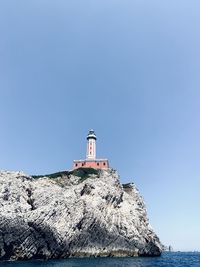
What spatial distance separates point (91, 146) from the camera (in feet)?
392

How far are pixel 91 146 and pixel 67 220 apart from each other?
44955 millimetres

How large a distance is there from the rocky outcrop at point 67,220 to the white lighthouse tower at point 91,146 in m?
20.4

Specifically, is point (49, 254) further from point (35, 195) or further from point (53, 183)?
point (53, 183)

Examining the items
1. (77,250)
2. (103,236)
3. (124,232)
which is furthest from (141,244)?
(77,250)

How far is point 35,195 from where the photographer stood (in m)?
83.2

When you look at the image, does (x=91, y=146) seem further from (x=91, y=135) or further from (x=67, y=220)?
(x=67, y=220)

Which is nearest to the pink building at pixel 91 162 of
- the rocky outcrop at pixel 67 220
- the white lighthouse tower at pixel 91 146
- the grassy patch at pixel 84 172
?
the white lighthouse tower at pixel 91 146

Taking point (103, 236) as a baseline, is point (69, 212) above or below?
above

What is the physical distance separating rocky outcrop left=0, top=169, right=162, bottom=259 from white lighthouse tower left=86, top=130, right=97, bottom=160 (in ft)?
66.9

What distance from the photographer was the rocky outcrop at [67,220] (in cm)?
7062

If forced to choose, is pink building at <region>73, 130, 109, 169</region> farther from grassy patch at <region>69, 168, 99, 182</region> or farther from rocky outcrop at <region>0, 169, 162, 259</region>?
rocky outcrop at <region>0, 169, 162, 259</region>

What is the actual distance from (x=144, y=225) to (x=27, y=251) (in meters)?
36.7

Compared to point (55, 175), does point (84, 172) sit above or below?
above

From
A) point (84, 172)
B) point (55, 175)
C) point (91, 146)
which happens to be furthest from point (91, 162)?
point (55, 175)
